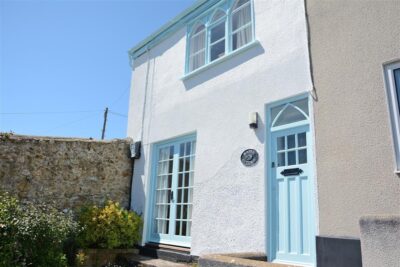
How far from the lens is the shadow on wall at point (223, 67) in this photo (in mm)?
6762

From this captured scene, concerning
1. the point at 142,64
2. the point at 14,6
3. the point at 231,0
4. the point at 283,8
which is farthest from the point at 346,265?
the point at 14,6

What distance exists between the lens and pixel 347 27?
17.0ft

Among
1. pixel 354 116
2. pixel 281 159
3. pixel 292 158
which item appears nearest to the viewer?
pixel 354 116

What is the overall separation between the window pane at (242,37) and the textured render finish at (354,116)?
77.4 inches

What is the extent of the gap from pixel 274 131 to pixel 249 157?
69cm

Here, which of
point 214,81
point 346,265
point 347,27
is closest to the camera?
point 346,265

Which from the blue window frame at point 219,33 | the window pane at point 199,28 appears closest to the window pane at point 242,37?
the blue window frame at point 219,33

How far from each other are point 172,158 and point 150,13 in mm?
4858

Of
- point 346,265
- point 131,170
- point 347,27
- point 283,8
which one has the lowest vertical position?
point 346,265

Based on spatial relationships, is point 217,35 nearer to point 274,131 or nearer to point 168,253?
point 274,131

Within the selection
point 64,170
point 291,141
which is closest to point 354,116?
point 291,141

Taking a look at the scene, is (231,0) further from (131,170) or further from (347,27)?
(131,170)

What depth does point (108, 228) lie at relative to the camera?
308 inches

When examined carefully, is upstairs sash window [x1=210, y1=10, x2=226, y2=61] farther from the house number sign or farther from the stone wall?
the stone wall
